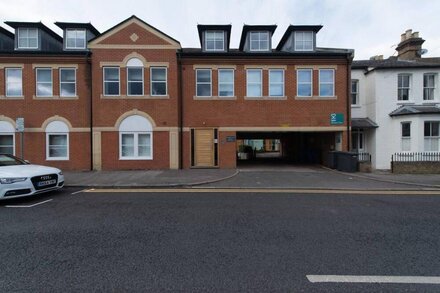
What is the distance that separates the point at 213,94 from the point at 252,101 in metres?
2.45

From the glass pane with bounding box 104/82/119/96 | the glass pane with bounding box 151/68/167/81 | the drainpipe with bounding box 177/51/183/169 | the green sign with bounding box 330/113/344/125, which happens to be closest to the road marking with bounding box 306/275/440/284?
the drainpipe with bounding box 177/51/183/169

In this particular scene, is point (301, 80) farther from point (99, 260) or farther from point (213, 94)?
point (99, 260)

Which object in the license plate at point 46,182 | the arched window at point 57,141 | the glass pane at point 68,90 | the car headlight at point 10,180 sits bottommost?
the license plate at point 46,182

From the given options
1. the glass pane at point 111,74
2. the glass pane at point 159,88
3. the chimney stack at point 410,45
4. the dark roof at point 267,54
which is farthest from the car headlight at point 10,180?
the chimney stack at point 410,45

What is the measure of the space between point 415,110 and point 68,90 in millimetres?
21055

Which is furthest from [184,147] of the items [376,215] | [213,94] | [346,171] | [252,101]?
[376,215]

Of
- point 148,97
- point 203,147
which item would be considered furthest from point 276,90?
point 148,97

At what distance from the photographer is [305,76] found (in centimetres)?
1622

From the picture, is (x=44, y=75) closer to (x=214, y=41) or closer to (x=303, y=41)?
(x=214, y=41)

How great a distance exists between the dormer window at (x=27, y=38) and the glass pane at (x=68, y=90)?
128 inches

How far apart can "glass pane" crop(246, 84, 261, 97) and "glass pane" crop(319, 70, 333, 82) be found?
395 centimetres

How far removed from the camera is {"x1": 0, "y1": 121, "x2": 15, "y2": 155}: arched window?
49.6 ft

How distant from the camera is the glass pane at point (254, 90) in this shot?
1609 centimetres

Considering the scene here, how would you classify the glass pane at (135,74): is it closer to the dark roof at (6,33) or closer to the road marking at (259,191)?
the road marking at (259,191)
